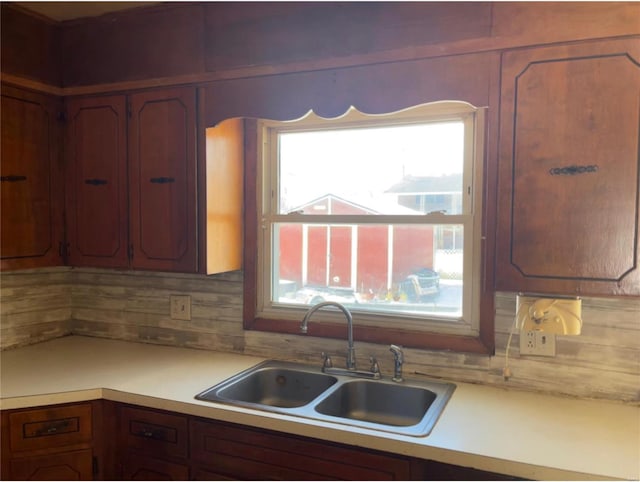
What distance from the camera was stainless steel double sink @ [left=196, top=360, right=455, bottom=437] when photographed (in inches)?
61.8

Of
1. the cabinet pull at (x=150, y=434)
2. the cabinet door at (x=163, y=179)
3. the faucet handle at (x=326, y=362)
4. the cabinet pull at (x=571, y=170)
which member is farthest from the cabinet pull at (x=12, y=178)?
the cabinet pull at (x=571, y=170)

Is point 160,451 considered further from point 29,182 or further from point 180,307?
point 29,182

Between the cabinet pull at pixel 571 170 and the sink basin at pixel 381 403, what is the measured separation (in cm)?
84

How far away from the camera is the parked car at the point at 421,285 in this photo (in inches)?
73.3

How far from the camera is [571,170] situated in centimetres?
136

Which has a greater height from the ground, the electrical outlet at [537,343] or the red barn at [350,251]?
the red barn at [350,251]

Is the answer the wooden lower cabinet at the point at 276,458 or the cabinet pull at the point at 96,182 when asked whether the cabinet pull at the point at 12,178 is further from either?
the wooden lower cabinet at the point at 276,458

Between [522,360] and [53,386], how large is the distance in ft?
5.50

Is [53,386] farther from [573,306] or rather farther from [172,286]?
[573,306]

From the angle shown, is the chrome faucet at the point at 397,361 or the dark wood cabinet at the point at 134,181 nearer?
the chrome faucet at the point at 397,361

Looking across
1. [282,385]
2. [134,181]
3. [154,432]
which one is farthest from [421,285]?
[134,181]

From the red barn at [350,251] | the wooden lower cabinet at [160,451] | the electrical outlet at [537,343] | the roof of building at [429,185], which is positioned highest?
the roof of building at [429,185]

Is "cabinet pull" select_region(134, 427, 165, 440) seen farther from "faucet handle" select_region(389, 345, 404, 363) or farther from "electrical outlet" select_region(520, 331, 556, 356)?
"electrical outlet" select_region(520, 331, 556, 356)

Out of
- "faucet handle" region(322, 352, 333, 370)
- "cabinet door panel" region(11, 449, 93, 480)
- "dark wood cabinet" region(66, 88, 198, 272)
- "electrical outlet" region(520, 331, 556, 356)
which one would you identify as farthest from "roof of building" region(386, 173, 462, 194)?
"cabinet door panel" region(11, 449, 93, 480)
